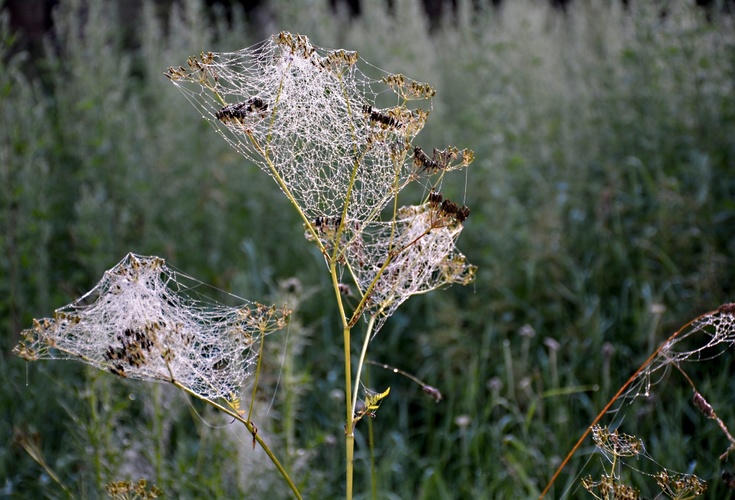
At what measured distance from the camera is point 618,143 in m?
4.97

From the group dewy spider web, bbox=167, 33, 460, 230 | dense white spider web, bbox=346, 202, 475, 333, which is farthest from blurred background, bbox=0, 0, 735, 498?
dewy spider web, bbox=167, 33, 460, 230

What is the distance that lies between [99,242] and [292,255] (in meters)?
1.26

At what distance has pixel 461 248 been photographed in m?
4.50

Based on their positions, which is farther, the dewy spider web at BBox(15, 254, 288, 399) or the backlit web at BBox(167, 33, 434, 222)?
the backlit web at BBox(167, 33, 434, 222)

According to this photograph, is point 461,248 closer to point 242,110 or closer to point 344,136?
point 344,136

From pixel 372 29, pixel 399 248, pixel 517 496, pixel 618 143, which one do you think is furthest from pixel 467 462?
pixel 372 29

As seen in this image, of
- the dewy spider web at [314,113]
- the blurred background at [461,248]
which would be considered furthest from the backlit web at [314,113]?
the blurred background at [461,248]

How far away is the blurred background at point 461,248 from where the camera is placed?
2916 mm

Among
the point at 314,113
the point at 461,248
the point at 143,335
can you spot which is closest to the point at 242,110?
the point at 314,113

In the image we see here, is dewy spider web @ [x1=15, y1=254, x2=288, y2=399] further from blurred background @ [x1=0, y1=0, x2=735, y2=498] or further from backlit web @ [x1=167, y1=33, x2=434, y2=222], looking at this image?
blurred background @ [x1=0, y1=0, x2=735, y2=498]

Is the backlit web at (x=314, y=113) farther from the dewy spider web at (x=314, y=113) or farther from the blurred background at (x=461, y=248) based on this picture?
the blurred background at (x=461, y=248)

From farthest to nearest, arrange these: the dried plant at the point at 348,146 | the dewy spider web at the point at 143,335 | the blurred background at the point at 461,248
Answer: the blurred background at the point at 461,248, the dried plant at the point at 348,146, the dewy spider web at the point at 143,335

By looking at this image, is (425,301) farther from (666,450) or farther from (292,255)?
(666,450)

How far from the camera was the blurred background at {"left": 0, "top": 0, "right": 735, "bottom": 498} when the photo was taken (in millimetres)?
2916
